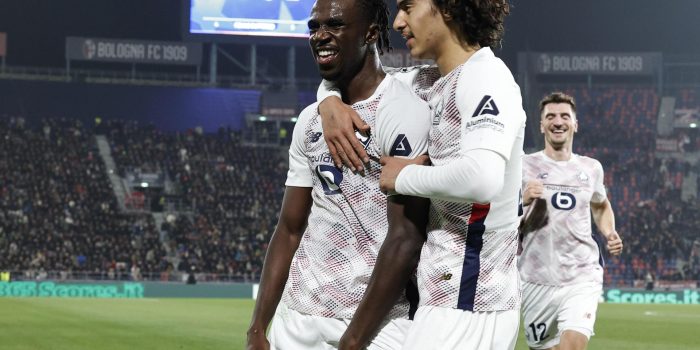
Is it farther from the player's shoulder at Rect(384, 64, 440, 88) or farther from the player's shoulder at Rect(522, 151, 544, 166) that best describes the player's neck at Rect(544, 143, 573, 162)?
the player's shoulder at Rect(384, 64, 440, 88)

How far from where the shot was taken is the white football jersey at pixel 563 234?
356 inches

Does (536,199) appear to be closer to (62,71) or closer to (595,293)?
(595,293)

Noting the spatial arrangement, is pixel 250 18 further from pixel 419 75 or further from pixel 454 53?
pixel 454 53

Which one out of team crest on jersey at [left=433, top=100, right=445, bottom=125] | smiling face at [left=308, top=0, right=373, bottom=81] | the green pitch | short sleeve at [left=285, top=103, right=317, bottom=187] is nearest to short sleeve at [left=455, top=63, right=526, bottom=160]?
team crest on jersey at [left=433, top=100, right=445, bottom=125]

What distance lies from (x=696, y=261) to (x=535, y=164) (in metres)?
33.6

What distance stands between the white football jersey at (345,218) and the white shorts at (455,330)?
0.34m

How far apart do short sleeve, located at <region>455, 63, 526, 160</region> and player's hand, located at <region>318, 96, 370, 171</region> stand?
2.08ft

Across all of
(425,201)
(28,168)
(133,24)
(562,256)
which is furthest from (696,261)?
(425,201)

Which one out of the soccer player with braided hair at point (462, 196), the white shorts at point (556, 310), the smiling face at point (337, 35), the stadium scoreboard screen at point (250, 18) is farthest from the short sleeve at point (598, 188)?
the stadium scoreboard screen at point (250, 18)

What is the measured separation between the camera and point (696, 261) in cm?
4066

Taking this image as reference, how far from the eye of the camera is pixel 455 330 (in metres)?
3.67

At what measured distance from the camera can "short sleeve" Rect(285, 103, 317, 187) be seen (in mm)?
4543

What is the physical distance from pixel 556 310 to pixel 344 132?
17.4ft

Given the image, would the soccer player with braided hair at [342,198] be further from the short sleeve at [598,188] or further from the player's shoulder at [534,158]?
the short sleeve at [598,188]
